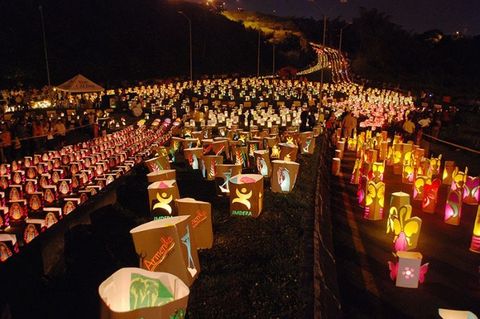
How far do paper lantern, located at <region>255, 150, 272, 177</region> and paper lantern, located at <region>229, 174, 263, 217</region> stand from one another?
106 inches

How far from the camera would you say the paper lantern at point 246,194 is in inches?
293

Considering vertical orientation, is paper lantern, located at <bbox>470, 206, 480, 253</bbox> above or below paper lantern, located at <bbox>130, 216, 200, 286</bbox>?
below

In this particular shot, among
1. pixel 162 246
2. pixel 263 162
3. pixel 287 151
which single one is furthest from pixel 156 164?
pixel 162 246

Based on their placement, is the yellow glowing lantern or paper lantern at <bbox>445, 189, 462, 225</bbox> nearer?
paper lantern at <bbox>445, 189, 462, 225</bbox>

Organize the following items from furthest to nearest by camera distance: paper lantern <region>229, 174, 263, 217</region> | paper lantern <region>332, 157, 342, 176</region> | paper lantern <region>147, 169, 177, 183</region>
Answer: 1. paper lantern <region>332, 157, 342, 176</region>
2. paper lantern <region>147, 169, 177, 183</region>
3. paper lantern <region>229, 174, 263, 217</region>

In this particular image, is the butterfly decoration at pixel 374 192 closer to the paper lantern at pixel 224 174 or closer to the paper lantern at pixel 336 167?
the paper lantern at pixel 224 174

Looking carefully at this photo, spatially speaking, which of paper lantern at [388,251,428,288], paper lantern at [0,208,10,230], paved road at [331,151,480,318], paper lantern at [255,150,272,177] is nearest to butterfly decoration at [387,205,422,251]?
paved road at [331,151,480,318]

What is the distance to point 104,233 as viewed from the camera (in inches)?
286

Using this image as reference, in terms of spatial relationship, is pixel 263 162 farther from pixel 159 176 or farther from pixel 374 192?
pixel 159 176

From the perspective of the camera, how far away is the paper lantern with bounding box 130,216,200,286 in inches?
184

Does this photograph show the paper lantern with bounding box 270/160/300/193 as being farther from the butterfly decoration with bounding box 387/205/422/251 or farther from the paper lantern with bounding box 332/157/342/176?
the paper lantern with bounding box 332/157/342/176

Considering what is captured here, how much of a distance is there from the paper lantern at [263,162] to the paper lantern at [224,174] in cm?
137

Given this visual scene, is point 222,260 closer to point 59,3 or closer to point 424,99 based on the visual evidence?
point 424,99

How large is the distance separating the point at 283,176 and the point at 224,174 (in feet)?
4.32
